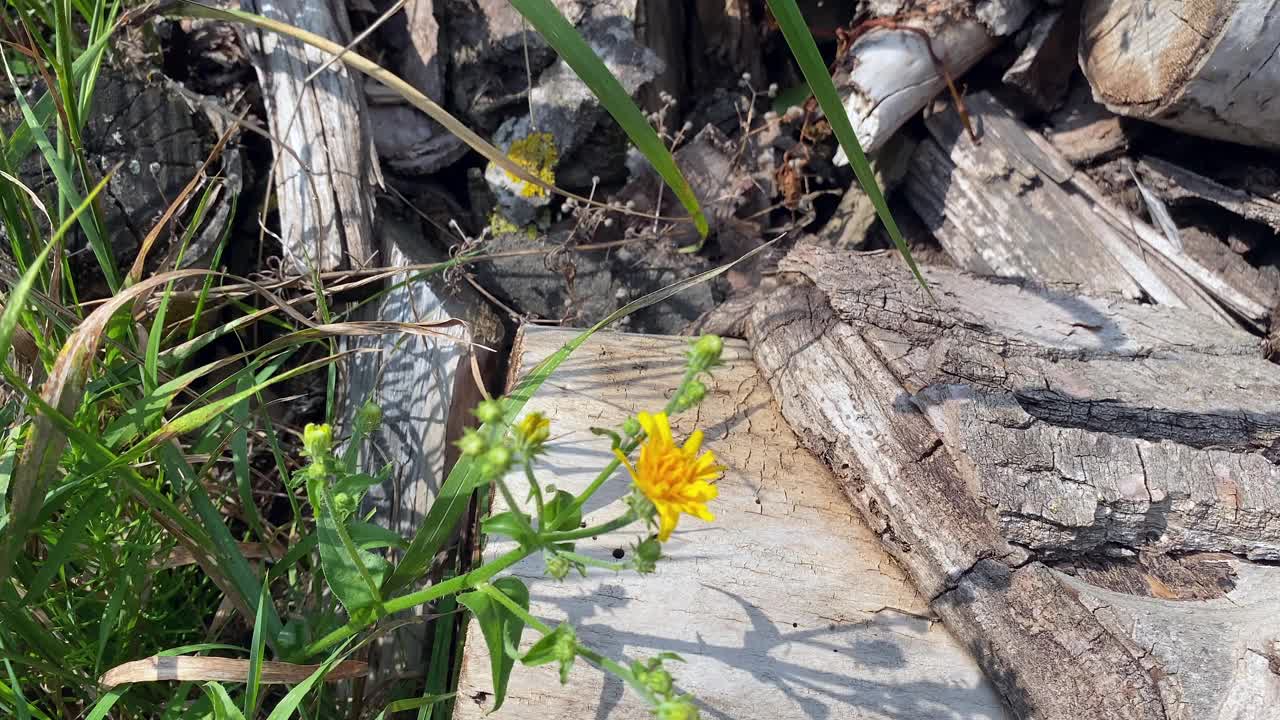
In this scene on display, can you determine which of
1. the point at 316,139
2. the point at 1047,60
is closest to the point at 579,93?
the point at 316,139

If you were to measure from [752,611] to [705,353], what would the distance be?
2.22 ft

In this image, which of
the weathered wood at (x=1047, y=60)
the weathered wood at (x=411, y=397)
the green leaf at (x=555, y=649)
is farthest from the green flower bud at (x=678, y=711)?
the weathered wood at (x=1047, y=60)

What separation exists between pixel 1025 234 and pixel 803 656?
5.19 feet

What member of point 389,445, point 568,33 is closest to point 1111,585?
point 568,33

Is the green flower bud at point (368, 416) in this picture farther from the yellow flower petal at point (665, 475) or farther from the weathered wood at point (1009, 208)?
the weathered wood at point (1009, 208)

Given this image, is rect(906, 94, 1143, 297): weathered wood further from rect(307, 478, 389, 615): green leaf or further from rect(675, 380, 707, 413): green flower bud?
rect(307, 478, 389, 615): green leaf

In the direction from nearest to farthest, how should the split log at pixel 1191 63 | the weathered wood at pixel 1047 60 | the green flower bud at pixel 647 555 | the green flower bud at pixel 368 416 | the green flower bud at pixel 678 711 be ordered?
1. the green flower bud at pixel 678 711
2. the green flower bud at pixel 647 555
3. the green flower bud at pixel 368 416
4. the split log at pixel 1191 63
5. the weathered wood at pixel 1047 60

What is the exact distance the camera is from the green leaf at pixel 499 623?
49.4 inches

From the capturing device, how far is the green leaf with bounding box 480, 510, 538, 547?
47.1 inches

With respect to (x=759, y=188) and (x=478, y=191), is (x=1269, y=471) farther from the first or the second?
(x=478, y=191)

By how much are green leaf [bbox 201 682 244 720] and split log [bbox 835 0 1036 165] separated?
2.16 meters

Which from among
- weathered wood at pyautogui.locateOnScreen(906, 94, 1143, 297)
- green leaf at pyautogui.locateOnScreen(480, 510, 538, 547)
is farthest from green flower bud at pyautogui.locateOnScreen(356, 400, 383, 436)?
weathered wood at pyautogui.locateOnScreen(906, 94, 1143, 297)

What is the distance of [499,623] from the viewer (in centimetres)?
127

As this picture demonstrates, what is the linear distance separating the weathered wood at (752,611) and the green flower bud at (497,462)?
609mm
